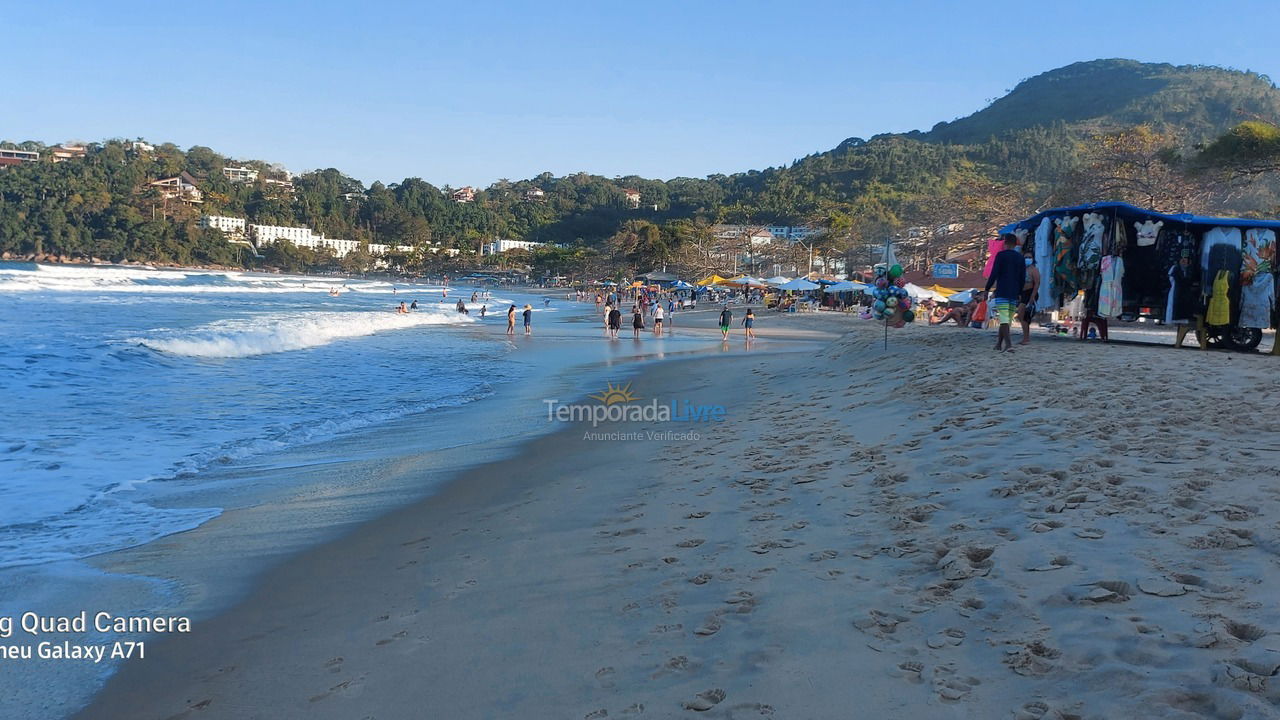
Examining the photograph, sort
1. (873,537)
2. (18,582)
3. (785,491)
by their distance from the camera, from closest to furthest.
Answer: (873,537)
(18,582)
(785,491)

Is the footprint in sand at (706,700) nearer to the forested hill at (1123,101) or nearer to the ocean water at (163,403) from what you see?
the ocean water at (163,403)

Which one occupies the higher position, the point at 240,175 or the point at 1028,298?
the point at 240,175

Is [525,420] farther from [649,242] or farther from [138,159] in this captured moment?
[138,159]

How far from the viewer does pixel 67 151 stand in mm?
184875

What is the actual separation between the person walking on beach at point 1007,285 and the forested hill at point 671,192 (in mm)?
43224

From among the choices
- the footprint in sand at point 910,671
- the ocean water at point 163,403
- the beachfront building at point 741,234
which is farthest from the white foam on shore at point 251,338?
the beachfront building at point 741,234

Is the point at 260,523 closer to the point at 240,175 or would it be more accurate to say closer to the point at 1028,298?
the point at 1028,298

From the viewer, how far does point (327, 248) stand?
159 metres

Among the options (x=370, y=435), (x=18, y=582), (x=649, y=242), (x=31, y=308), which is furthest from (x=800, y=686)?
(x=649, y=242)

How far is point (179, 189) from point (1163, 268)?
179815mm

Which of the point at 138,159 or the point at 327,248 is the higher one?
the point at 138,159

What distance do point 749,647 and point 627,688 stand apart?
0.52 m

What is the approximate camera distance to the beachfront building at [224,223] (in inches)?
5817

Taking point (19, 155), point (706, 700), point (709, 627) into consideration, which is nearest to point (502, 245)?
point (19, 155)
